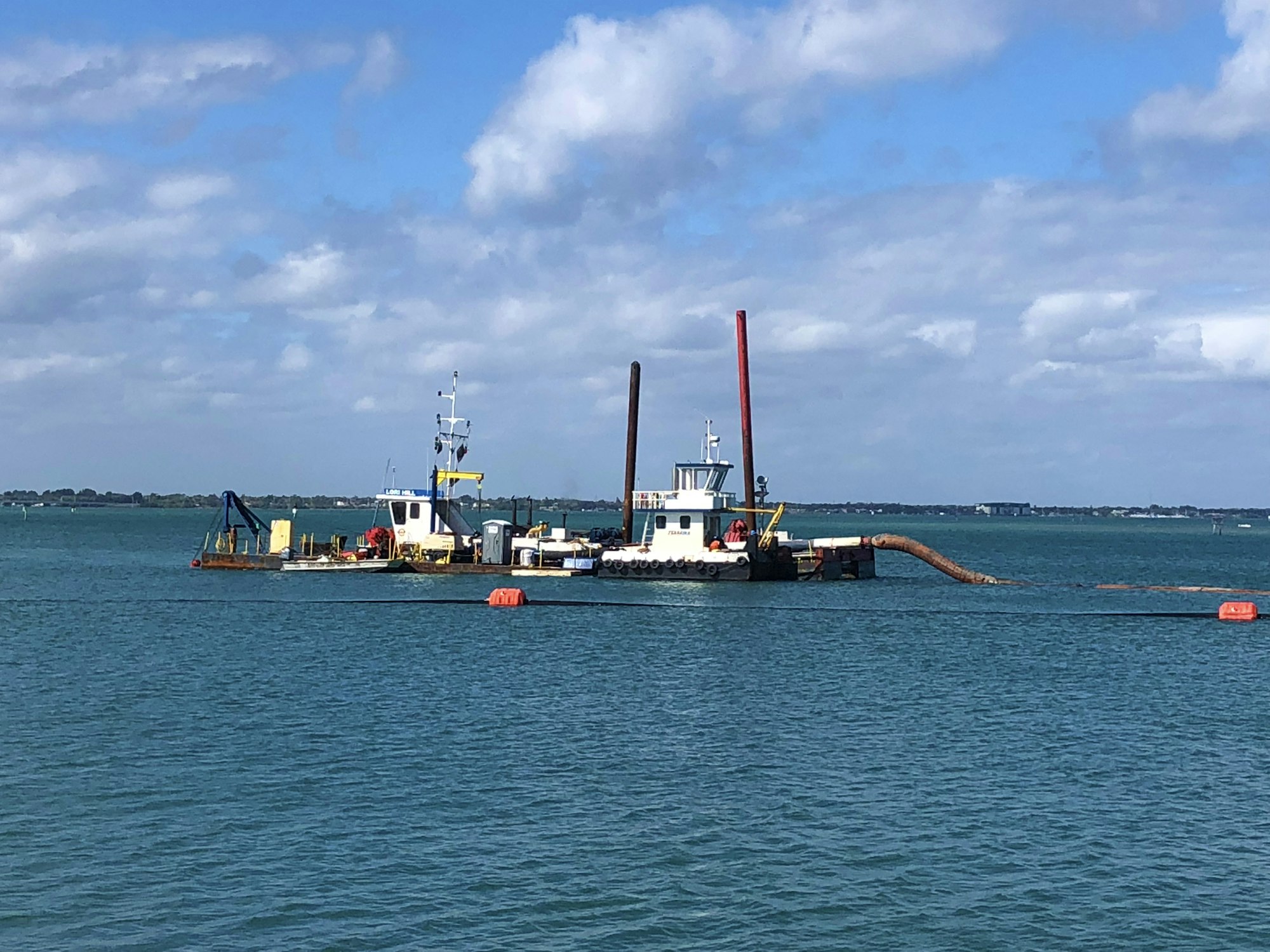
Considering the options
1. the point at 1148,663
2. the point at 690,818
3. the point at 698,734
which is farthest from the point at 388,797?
the point at 1148,663

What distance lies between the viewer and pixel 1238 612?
2180 inches

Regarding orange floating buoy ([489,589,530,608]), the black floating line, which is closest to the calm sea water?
the black floating line

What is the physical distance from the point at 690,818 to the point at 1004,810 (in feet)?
17.4

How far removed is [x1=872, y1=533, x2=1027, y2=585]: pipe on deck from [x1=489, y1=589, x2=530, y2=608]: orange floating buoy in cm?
2303

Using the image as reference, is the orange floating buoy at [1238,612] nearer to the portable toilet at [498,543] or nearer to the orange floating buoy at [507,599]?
the orange floating buoy at [507,599]

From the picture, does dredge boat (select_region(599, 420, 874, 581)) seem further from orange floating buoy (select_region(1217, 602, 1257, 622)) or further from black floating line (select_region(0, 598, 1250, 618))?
orange floating buoy (select_region(1217, 602, 1257, 622))

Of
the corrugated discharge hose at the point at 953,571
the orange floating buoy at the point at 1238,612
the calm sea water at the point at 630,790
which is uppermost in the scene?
the corrugated discharge hose at the point at 953,571

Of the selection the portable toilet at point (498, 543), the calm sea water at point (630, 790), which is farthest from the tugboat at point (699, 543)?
the calm sea water at point (630, 790)

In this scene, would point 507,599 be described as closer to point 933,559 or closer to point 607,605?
point 607,605

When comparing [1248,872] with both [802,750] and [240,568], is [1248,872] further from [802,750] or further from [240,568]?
[240,568]

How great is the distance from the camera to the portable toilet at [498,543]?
72938 millimetres

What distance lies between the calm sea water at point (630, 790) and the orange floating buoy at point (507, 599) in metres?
9.47

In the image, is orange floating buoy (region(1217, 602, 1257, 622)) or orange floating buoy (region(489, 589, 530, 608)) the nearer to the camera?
orange floating buoy (region(1217, 602, 1257, 622))

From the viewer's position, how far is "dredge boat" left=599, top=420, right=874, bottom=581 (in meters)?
66.4
